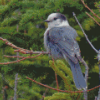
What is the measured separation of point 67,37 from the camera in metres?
1.81

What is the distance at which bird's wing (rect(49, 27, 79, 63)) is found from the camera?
1718mm

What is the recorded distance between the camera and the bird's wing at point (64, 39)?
172 centimetres

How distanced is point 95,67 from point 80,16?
539 millimetres

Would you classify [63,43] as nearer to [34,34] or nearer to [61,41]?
[61,41]

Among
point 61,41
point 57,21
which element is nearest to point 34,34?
point 57,21

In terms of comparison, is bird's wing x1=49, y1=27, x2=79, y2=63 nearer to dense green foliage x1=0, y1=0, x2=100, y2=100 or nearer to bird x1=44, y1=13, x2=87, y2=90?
bird x1=44, y1=13, x2=87, y2=90

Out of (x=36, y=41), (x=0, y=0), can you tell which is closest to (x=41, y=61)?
(x=36, y=41)

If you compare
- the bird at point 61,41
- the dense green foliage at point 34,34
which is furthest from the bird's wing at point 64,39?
the dense green foliage at point 34,34

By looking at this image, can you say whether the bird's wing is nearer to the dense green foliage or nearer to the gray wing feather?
the gray wing feather

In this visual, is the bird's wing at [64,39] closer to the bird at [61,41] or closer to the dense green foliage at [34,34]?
the bird at [61,41]

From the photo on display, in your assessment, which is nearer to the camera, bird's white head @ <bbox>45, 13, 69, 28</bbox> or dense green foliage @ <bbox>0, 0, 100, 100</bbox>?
dense green foliage @ <bbox>0, 0, 100, 100</bbox>

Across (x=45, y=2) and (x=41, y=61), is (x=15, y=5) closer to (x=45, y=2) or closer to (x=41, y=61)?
(x=45, y=2)

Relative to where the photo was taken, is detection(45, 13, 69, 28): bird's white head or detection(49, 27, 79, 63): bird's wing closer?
detection(49, 27, 79, 63): bird's wing

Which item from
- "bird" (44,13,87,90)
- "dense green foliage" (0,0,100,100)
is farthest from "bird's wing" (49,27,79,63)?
"dense green foliage" (0,0,100,100)
